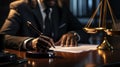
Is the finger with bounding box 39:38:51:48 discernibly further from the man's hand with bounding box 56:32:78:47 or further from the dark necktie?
the dark necktie

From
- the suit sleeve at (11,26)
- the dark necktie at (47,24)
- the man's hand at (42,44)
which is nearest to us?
the man's hand at (42,44)

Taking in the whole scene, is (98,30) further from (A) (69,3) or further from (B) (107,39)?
(A) (69,3)

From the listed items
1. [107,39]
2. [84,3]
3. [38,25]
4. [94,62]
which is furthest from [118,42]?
[84,3]

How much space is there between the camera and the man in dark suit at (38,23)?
1719mm

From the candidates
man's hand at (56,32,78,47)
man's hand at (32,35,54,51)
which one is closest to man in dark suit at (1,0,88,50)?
man's hand at (56,32,78,47)

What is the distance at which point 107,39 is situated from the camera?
151cm

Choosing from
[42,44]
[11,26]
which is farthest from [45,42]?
[11,26]

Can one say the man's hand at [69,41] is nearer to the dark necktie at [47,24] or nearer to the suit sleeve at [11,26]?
the suit sleeve at [11,26]

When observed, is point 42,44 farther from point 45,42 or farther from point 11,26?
point 11,26

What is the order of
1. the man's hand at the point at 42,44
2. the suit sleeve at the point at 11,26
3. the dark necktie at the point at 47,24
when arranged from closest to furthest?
the man's hand at the point at 42,44 → the suit sleeve at the point at 11,26 → the dark necktie at the point at 47,24

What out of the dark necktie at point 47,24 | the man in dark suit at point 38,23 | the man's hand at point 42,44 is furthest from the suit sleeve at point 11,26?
the man's hand at point 42,44

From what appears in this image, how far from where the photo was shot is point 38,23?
6.68 feet

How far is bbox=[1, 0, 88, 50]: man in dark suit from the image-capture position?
1.72 meters

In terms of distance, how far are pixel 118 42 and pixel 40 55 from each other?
50 centimetres
